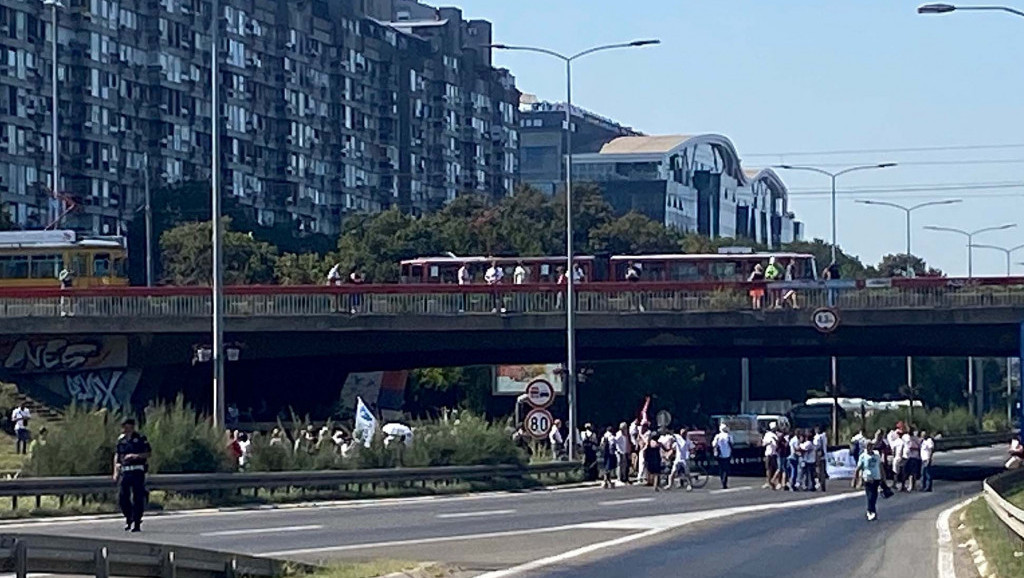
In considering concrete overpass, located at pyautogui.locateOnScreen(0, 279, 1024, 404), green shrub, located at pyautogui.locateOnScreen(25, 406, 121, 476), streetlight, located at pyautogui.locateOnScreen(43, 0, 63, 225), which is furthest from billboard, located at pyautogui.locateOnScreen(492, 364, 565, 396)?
green shrub, located at pyautogui.locateOnScreen(25, 406, 121, 476)

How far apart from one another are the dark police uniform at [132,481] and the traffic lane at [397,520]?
288 mm

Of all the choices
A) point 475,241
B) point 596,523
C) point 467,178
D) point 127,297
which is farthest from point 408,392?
point 467,178

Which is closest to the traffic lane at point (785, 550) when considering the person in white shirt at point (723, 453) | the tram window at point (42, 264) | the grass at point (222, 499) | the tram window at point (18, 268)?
the grass at point (222, 499)

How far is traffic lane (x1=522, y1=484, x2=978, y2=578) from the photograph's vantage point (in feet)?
70.3

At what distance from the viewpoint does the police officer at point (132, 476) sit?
25703 millimetres

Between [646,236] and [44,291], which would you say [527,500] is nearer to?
[44,291]

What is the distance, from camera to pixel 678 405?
92688 mm

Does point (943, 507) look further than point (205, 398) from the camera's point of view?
No

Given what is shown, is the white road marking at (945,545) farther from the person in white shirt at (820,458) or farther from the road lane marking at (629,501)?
the person in white shirt at (820,458)

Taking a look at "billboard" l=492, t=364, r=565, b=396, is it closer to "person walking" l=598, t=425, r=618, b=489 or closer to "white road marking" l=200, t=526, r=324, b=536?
"person walking" l=598, t=425, r=618, b=489

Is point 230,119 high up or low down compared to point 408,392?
up

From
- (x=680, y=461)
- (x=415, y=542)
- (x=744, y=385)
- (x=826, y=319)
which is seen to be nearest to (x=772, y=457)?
(x=680, y=461)

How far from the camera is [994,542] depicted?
25125mm

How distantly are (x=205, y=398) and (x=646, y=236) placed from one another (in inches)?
1737
